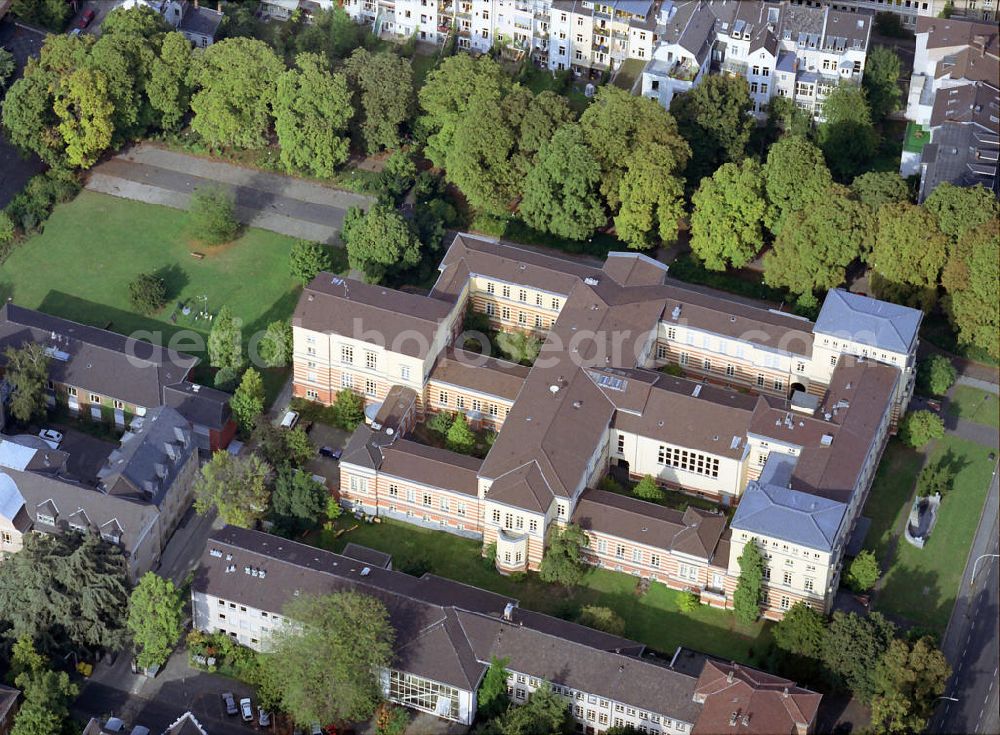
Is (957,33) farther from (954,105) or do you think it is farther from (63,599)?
(63,599)

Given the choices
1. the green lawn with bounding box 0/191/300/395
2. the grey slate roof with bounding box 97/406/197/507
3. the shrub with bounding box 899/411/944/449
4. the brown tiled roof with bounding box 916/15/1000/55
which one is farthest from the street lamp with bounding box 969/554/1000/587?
the grey slate roof with bounding box 97/406/197/507

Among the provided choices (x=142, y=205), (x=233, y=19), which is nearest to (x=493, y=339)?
(x=142, y=205)

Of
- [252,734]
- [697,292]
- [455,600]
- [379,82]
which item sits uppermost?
[379,82]

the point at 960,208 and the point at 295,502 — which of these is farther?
the point at 960,208

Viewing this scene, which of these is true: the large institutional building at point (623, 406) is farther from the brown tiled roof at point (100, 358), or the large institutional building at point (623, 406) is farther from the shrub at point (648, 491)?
the brown tiled roof at point (100, 358)

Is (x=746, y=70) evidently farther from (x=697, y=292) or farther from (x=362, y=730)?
(x=362, y=730)

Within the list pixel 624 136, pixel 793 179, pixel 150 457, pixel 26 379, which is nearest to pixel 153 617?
pixel 150 457

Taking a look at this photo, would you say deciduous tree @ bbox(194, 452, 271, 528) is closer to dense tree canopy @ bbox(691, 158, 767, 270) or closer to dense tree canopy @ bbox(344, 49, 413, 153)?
dense tree canopy @ bbox(344, 49, 413, 153)
